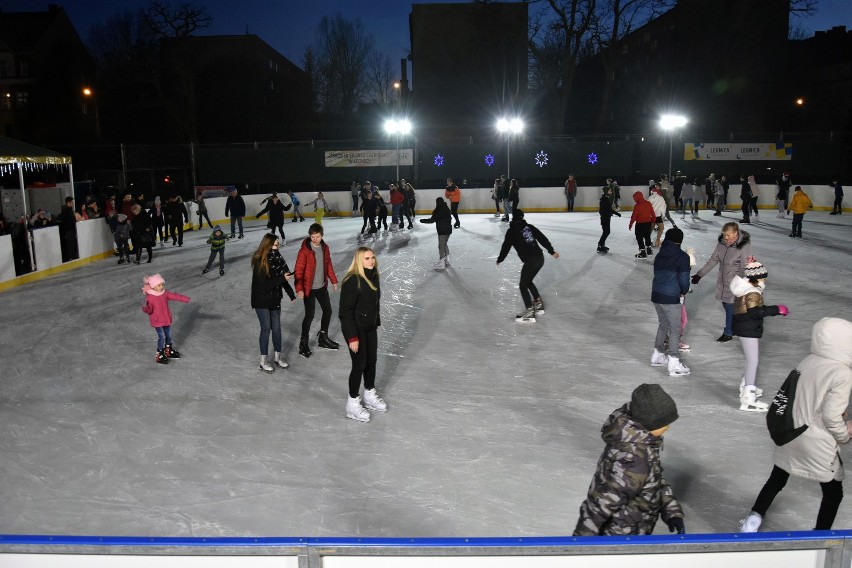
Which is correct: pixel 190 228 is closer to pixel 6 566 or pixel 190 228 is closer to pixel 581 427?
pixel 581 427

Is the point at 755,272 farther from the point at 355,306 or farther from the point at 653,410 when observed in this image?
the point at 653,410

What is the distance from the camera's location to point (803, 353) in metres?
8.08

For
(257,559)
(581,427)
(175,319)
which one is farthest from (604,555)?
(175,319)

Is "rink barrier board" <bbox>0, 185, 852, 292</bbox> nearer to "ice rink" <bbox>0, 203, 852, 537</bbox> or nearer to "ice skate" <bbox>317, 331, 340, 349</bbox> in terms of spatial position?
"ice rink" <bbox>0, 203, 852, 537</bbox>

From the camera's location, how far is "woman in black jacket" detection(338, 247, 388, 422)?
19.2ft

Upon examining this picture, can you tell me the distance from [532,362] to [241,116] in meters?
32.6

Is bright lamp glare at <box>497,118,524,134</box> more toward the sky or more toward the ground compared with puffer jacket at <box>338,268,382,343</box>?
more toward the sky

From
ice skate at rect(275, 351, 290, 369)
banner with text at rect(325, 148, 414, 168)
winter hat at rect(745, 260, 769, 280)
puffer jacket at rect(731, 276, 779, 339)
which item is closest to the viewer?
puffer jacket at rect(731, 276, 779, 339)

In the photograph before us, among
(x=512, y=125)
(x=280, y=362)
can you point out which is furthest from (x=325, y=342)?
(x=512, y=125)

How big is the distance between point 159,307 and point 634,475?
242 inches

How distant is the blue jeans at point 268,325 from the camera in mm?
7359

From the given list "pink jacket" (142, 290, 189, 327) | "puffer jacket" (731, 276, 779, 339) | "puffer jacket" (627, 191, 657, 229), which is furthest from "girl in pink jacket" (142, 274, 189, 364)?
"puffer jacket" (627, 191, 657, 229)

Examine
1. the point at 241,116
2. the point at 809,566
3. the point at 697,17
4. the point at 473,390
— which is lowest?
the point at 473,390

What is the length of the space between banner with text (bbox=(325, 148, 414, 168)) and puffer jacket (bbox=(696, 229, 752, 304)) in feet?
67.7
